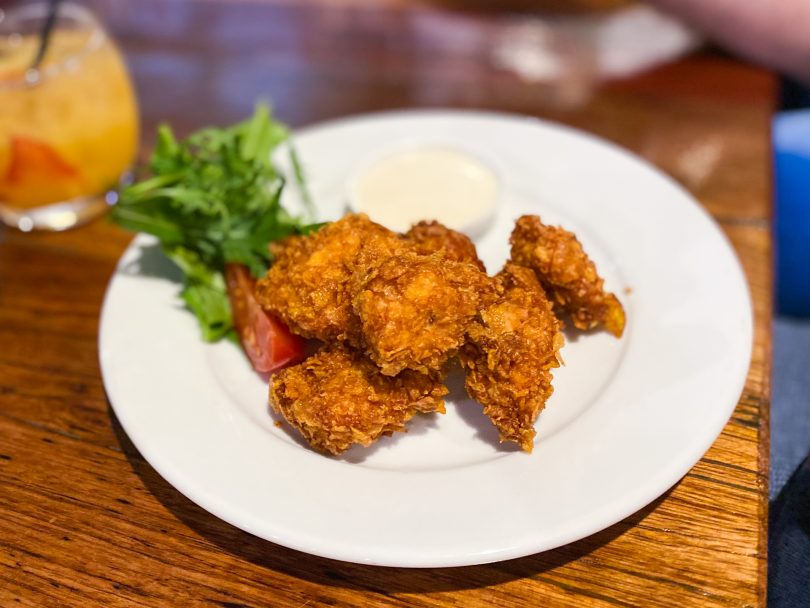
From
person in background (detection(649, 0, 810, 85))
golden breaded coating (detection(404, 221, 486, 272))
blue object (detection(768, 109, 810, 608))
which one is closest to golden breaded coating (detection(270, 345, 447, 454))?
golden breaded coating (detection(404, 221, 486, 272))

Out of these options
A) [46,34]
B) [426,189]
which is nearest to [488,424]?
[426,189]

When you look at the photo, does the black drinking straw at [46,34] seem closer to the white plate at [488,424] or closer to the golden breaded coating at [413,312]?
the white plate at [488,424]

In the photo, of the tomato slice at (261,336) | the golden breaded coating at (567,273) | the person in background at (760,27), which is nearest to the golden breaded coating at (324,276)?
the tomato slice at (261,336)

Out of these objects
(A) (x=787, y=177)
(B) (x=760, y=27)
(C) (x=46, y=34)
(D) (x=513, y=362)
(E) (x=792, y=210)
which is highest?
(C) (x=46, y=34)

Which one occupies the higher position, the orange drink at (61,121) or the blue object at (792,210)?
the orange drink at (61,121)

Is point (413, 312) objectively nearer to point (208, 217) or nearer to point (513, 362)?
point (513, 362)

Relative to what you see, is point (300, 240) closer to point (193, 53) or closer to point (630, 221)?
point (630, 221)
